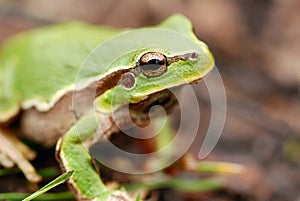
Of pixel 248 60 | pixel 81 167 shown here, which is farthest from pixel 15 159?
pixel 248 60

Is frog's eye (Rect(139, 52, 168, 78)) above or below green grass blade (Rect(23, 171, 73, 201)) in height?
above

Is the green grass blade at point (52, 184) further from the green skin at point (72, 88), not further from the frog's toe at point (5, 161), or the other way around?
the frog's toe at point (5, 161)

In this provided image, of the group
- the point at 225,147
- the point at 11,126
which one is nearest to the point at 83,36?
the point at 11,126

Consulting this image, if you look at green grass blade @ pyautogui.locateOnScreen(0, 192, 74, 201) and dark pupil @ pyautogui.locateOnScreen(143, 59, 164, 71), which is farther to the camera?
green grass blade @ pyautogui.locateOnScreen(0, 192, 74, 201)

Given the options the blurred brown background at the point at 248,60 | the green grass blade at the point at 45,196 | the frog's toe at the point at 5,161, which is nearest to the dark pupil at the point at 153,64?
the green grass blade at the point at 45,196

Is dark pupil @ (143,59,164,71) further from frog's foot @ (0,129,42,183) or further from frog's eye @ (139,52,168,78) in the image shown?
frog's foot @ (0,129,42,183)

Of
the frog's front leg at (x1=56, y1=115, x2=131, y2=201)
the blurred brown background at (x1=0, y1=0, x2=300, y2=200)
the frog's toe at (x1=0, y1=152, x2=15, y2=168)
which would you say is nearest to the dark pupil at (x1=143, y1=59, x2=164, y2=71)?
the frog's front leg at (x1=56, y1=115, x2=131, y2=201)

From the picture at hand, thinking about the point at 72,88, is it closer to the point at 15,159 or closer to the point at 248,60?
the point at 15,159
